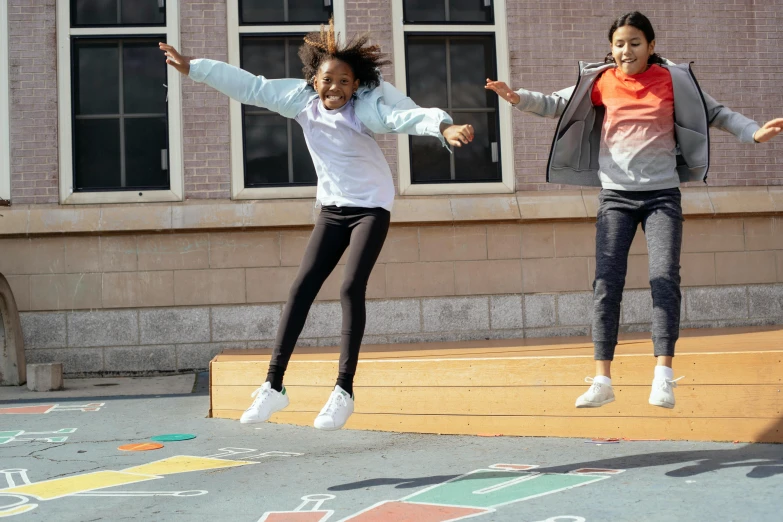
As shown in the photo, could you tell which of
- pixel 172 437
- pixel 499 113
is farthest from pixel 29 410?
pixel 499 113

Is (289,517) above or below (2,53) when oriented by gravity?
below

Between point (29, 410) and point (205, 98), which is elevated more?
point (205, 98)

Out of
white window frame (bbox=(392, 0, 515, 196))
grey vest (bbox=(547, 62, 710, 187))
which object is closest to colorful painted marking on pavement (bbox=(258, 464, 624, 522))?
grey vest (bbox=(547, 62, 710, 187))

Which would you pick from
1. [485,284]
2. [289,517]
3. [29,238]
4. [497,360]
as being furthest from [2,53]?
[289,517]

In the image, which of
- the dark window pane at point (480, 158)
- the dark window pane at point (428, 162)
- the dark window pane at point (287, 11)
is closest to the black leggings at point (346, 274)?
the dark window pane at point (428, 162)

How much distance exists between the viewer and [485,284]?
29.2ft

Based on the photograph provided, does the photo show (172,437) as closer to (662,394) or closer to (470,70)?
(662,394)

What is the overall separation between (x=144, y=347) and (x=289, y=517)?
5.51 meters

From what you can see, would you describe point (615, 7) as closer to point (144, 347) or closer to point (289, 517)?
point (144, 347)

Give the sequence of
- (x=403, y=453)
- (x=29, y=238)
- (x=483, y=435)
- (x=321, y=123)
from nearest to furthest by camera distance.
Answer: (x=321, y=123) < (x=403, y=453) < (x=483, y=435) < (x=29, y=238)

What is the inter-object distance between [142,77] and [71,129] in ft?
2.92

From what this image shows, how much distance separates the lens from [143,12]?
29.4 ft

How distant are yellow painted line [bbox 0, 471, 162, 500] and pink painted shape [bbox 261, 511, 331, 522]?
106 centimetres

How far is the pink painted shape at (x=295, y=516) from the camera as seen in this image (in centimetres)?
346
